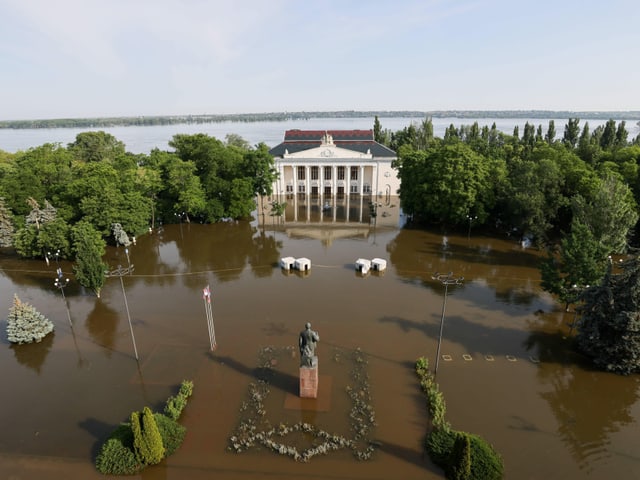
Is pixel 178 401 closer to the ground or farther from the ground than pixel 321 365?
farther from the ground

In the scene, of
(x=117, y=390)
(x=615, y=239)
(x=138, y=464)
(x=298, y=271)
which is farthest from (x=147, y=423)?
(x=615, y=239)

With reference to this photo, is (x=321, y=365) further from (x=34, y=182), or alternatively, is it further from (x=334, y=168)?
(x=334, y=168)

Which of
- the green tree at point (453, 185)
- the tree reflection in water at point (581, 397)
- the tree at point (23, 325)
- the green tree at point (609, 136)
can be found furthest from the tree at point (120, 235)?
the green tree at point (609, 136)

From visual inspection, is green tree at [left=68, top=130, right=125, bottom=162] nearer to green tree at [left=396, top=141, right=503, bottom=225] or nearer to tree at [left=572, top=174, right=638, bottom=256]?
green tree at [left=396, top=141, right=503, bottom=225]

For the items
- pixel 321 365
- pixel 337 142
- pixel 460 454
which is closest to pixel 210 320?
pixel 321 365

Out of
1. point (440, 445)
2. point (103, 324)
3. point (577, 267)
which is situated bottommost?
point (103, 324)

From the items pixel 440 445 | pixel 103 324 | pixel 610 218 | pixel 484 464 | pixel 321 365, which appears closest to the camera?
pixel 484 464

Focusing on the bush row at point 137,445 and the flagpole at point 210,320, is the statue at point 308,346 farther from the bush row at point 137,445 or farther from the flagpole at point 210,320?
the flagpole at point 210,320
